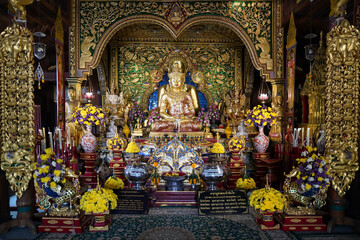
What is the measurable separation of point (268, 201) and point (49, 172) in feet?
8.45

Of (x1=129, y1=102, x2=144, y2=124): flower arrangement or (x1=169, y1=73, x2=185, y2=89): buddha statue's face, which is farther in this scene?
(x1=129, y1=102, x2=144, y2=124): flower arrangement

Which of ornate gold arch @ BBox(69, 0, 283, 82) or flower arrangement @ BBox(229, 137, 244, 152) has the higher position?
ornate gold arch @ BBox(69, 0, 283, 82)

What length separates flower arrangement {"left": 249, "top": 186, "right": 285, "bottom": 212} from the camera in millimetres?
2957

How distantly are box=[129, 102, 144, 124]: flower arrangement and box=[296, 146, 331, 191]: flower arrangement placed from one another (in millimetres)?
5098

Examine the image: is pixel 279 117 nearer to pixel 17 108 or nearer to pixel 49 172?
pixel 49 172

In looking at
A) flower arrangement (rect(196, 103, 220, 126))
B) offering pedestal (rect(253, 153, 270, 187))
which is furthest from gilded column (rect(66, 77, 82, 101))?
offering pedestal (rect(253, 153, 270, 187))

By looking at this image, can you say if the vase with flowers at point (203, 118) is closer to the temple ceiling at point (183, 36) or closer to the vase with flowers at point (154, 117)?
the vase with flowers at point (154, 117)

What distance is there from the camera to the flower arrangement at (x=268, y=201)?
2957 mm

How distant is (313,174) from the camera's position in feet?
9.74

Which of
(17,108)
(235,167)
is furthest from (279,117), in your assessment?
(17,108)

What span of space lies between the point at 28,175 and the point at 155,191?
181 cm

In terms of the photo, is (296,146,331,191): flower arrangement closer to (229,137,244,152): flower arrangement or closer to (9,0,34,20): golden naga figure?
(229,137,244,152): flower arrangement

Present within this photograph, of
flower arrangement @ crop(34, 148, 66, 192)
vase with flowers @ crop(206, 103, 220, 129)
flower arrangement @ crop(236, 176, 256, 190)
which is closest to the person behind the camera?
flower arrangement @ crop(34, 148, 66, 192)

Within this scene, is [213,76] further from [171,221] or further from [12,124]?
[12,124]
